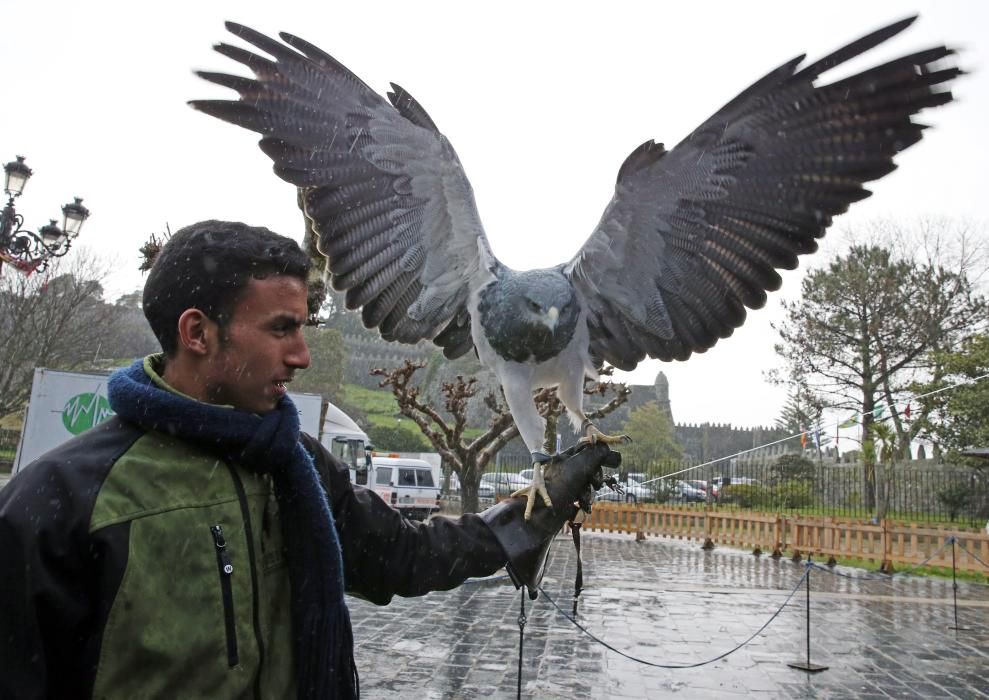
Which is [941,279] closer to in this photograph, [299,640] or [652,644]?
[652,644]

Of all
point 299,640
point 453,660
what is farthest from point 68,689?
point 453,660

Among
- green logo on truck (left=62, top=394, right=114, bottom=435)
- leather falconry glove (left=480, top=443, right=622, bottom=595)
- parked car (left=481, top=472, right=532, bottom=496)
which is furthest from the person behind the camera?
parked car (left=481, top=472, right=532, bottom=496)

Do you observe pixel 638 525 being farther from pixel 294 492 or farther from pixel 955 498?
pixel 294 492

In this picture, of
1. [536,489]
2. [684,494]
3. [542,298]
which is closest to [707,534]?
[684,494]

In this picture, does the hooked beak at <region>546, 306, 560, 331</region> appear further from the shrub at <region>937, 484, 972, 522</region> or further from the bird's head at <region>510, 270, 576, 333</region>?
the shrub at <region>937, 484, 972, 522</region>

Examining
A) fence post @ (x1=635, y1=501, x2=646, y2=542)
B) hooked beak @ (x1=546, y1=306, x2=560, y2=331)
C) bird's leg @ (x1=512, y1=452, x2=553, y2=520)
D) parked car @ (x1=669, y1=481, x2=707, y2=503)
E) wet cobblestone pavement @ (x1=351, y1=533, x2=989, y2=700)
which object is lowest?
wet cobblestone pavement @ (x1=351, y1=533, x2=989, y2=700)

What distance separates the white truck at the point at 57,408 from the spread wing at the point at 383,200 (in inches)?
256

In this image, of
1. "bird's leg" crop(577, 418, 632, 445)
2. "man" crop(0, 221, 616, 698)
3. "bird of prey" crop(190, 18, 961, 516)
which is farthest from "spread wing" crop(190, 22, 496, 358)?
"man" crop(0, 221, 616, 698)

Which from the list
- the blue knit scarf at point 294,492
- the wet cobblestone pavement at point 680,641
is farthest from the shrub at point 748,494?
the blue knit scarf at point 294,492

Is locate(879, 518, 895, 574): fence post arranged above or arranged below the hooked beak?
below

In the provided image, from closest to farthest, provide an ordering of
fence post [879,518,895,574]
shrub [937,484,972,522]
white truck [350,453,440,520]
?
fence post [879,518,895,574] < shrub [937,484,972,522] < white truck [350,453,440,520]

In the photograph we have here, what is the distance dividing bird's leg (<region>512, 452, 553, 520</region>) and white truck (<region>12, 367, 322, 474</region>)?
7156 mm

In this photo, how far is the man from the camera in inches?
40.6

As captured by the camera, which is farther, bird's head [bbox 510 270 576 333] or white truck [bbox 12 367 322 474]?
white truck [bbox 12 367 322 474]
